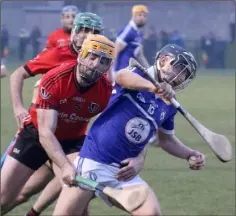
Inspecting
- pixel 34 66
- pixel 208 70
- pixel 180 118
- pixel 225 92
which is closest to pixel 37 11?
pixel 208 70

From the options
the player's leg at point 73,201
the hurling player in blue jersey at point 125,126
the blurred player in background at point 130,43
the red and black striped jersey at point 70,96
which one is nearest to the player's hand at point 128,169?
the hurling player in blue jersey at point 125,126

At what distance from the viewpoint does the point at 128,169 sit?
612 cm

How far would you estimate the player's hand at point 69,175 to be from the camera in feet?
19.7

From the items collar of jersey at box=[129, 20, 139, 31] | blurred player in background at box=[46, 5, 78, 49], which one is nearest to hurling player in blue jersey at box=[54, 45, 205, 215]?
blurred player in background at box=[46, 5, 78, 49]

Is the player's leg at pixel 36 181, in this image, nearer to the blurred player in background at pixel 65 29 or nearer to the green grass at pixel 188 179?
the green grass at pixel 188 179

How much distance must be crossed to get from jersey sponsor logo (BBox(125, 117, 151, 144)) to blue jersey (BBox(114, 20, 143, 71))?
397 inches

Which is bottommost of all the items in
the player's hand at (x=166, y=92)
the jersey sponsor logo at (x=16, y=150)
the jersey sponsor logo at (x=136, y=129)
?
the jersey sponsor logo at (x=16, y=150)

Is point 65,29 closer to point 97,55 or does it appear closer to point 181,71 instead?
point 97,55

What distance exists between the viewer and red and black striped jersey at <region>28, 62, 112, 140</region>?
6453mm

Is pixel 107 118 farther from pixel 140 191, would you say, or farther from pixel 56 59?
pixel 56 59

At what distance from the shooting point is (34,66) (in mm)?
7734

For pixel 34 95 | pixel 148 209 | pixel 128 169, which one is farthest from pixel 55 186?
pixel 148 209

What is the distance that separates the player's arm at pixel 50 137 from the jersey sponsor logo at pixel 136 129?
47 centimetres

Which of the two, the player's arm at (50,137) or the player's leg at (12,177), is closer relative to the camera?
the player's arm at (50,137)
